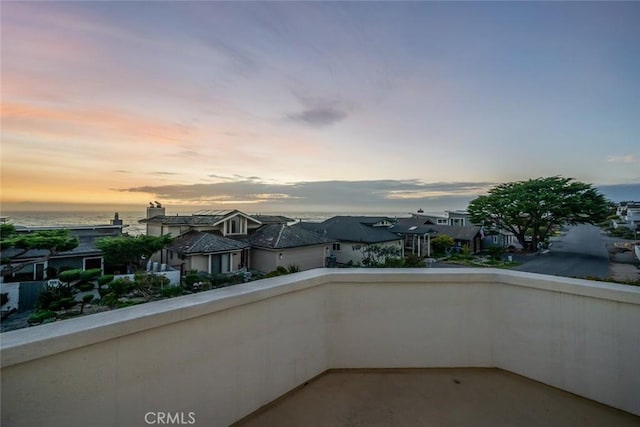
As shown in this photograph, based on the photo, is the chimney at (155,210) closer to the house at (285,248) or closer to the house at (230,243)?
the house at (230,243)

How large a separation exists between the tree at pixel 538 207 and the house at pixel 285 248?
14826 millimetres

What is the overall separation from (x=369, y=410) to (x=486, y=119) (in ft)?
25.2

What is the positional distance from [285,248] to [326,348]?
1217cm

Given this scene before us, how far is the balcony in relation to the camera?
1049mm

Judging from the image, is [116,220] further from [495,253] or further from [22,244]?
[495,253]

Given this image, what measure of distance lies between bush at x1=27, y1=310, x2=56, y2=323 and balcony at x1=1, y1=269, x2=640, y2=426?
Answer: 7.10m

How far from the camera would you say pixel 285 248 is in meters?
14.1

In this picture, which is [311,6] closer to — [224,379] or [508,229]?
[224,379]

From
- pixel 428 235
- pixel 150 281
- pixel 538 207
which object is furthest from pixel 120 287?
pixel 538 207

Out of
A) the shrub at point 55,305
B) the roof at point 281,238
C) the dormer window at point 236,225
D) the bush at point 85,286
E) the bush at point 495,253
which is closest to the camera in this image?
the shrub at point 55,305

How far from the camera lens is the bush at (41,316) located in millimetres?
6049

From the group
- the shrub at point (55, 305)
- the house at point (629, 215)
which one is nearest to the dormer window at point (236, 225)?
the shrub at point (55, 305)

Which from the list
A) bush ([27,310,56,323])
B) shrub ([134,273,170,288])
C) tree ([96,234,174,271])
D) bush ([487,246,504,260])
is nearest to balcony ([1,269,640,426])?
bush ([27,310,56,323])

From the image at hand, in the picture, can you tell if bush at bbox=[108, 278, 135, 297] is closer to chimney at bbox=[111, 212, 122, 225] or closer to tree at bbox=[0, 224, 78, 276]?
tree at bbox=[0, 224, 78, 276]
